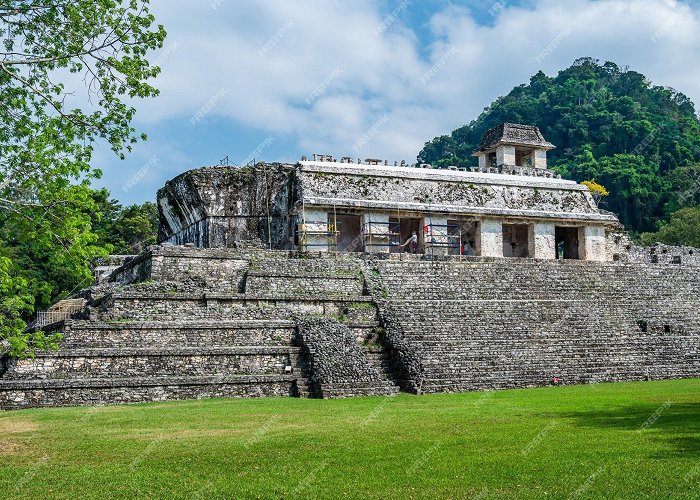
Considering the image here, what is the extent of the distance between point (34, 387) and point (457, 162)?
2003 inches

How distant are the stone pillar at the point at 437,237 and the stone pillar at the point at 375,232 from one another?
1.37 metres

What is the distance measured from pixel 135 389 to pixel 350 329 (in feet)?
15.8

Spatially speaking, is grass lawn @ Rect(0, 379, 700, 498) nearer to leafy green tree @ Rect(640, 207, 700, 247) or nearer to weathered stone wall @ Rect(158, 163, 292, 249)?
weathered stone wall @ Rect(158, 163, 292, 249)

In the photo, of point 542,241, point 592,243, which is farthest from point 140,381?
point 592,243

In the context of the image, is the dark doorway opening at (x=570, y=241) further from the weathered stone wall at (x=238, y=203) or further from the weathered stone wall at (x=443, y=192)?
the weathered stone wall at (x=238, y=203)

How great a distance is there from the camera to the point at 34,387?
1280 centimetres

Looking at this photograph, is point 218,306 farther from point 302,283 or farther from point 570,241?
point 570,241

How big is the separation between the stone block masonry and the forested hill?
33.1 metres

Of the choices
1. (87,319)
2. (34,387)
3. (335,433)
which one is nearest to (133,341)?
(87,319)

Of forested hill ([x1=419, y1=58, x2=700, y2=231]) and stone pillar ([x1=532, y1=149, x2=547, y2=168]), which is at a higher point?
forested hill ([x1=419, y1=58, x2=700, y2=231])

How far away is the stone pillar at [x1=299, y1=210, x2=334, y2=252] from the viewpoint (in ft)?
71.1

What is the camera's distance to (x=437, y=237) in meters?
23.5

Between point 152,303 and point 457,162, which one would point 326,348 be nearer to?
point 152,303

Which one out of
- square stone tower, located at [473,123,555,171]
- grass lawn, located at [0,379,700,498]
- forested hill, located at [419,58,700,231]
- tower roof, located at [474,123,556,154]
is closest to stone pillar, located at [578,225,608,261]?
square stone tower, located at [473,123,555,171]
